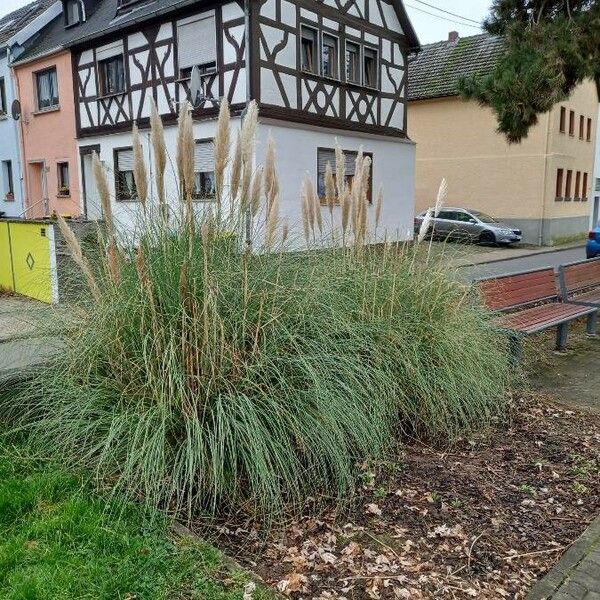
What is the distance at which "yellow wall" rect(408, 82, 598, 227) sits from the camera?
20328mm

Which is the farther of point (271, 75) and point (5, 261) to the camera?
point (271, 75)

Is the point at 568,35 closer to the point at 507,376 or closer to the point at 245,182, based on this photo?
the point at 507,376

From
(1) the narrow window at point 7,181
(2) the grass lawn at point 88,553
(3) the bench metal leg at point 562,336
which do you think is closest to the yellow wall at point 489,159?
(1) the narrow window at point 7,181

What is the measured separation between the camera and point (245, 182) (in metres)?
2.96

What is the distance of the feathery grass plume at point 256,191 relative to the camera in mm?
3070

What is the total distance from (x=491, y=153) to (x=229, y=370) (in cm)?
2054

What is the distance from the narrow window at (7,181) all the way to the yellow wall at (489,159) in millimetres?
14567

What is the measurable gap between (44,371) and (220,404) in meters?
1.04

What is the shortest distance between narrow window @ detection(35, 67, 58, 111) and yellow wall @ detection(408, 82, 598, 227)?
1277 centimetres

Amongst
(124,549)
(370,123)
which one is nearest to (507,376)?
(124,549)

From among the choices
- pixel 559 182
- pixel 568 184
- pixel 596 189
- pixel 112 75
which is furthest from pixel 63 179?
pixel 596 189

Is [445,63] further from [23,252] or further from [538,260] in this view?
[23,252]

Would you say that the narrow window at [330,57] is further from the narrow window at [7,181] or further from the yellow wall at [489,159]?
the narrow window at [7,181]

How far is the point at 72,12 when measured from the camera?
1717 cm
